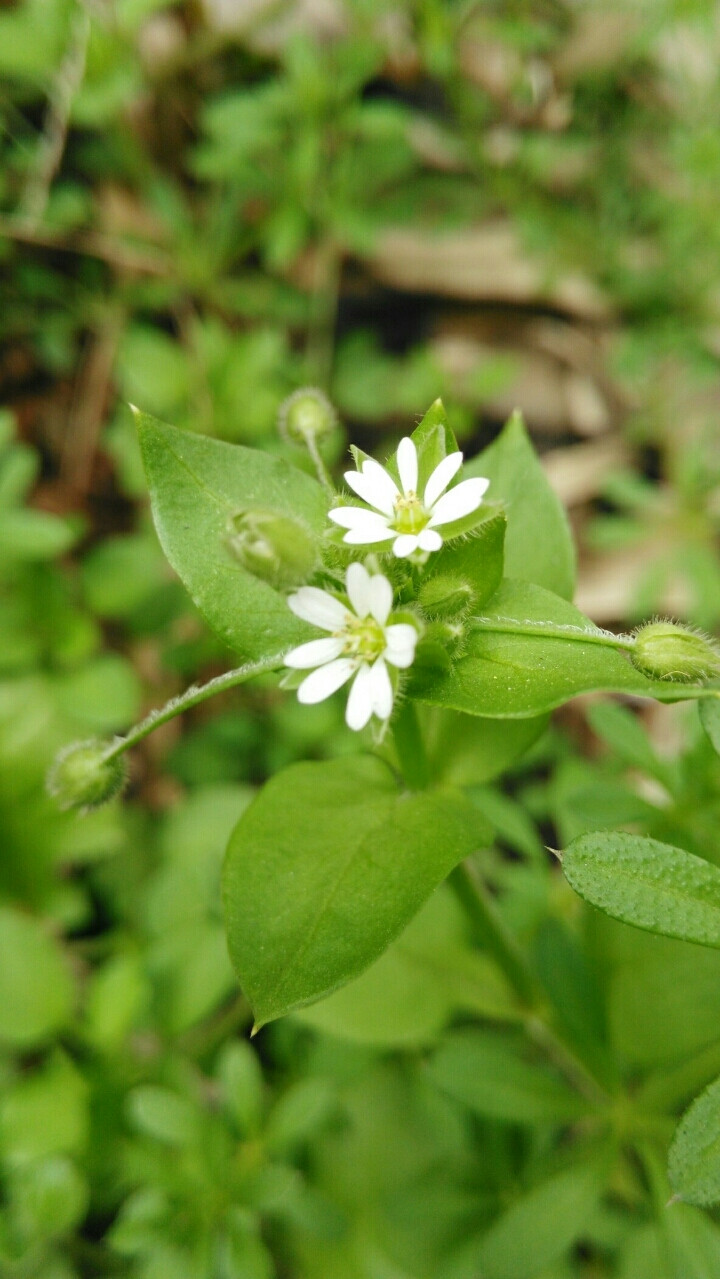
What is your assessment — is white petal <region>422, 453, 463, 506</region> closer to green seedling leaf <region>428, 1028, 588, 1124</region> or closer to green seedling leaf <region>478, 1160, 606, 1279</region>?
green seedling leaf <region>428, 1028, 588, 1124</region>

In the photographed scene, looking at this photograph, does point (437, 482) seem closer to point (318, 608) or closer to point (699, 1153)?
point (318, 608)

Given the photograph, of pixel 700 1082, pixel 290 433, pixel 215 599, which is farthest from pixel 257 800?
pixel 700 1082

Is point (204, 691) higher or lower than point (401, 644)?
lower

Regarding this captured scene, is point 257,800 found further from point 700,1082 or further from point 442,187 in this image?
point 442,187

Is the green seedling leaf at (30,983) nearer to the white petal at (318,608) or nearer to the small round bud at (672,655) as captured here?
the white petal at (318,608)

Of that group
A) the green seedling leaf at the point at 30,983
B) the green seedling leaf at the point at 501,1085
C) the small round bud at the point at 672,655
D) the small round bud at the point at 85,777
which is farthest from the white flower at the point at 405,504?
the green seedling leaf at the point at 30,983

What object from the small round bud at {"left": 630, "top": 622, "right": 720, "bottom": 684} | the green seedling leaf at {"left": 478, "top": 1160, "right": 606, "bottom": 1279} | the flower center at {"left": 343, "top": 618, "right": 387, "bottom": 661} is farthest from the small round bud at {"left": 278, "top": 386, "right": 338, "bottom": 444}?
the green seedling leaf at {"left": 478, "top": 1160, "right": 606, "bottom": 1279}

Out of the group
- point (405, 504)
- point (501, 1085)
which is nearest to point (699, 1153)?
point (501, 1085)
